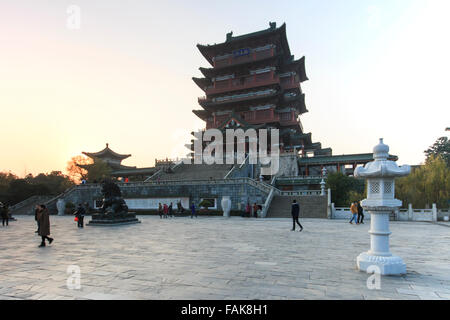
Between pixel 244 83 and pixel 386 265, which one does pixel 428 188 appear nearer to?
pixel 386 265

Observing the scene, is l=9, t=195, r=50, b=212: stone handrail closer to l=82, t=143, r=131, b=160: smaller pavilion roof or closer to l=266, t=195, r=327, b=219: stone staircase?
l=82, t=143, r=131, b=160: smaller pavilion roof

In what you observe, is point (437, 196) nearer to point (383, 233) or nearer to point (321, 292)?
point (383, 233)

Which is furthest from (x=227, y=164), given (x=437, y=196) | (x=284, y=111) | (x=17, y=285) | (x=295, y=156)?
(x=17, y=285)

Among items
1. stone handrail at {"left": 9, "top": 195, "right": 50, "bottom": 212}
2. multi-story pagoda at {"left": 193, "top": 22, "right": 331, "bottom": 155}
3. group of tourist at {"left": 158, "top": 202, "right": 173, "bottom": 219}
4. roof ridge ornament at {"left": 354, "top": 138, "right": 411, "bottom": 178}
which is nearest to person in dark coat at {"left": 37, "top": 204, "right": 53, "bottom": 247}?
roof ridge ornament at {"left": 354, "top": 138, "right": 411, "bottom": 178}

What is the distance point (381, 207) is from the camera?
5.40 metres

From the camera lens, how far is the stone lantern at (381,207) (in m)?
5.13

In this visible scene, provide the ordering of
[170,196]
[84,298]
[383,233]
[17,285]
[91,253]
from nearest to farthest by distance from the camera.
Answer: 1. [84,298]
2. [17,285]
3. [383,233]
4. [91,253]
5. [170,196]

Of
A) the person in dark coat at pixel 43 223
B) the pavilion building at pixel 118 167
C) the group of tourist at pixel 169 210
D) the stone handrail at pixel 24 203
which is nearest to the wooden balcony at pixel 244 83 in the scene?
the pavilion building at pixel 118 167

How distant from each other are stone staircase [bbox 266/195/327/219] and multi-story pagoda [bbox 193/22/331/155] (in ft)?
54.7

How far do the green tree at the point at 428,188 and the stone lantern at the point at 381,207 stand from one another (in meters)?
18.1

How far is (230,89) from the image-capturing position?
44.4 meters

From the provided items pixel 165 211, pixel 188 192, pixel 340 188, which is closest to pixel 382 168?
pixel 165 211

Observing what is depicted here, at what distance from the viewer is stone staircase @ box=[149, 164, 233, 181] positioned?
3108 cm
